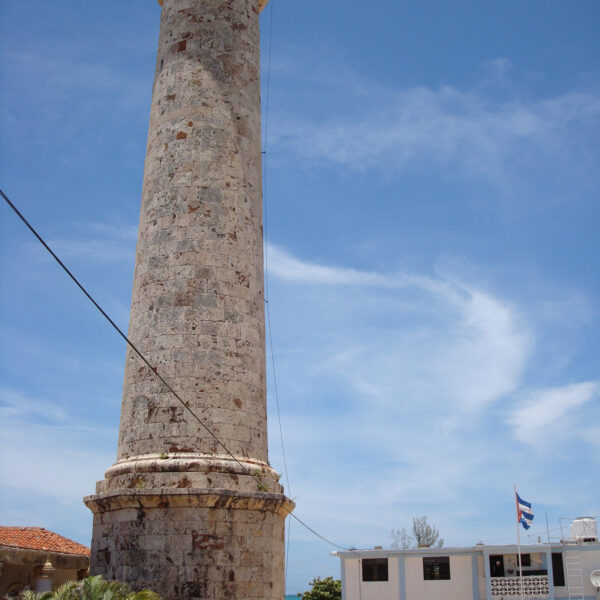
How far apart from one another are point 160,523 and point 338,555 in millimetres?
24713

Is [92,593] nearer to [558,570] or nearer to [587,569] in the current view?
[558,570]

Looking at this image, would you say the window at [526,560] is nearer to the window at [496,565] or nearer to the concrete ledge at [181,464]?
the window at [496,565]

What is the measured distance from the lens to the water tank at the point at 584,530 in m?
32.5

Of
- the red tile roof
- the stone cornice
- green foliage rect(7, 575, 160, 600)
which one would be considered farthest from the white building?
the stone cornice

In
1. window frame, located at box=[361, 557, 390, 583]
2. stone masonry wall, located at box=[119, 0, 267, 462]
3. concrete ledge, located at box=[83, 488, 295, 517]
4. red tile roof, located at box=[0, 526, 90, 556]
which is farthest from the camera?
window frame, located at box=[361, 557, 390, 583]

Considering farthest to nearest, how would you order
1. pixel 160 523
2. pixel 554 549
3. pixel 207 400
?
pixel 554 549, pixel 207 400, pixel 160 523

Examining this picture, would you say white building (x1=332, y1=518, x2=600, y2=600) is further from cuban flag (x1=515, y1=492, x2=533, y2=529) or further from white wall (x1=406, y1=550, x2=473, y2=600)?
cuban flag (x1=515, y1=492, x2=533, y2=529)

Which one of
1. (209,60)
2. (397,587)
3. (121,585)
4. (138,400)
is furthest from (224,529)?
(397,587)

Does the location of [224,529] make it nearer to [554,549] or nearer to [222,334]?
[222,334]

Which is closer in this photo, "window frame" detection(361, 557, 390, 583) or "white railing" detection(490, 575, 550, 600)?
"white railing" detection(490, 575, 550, 600)

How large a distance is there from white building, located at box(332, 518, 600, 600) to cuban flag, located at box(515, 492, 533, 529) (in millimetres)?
3371

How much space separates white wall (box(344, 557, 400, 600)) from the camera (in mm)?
32594

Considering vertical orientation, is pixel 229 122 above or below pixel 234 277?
above

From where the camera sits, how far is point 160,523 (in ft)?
36.5
